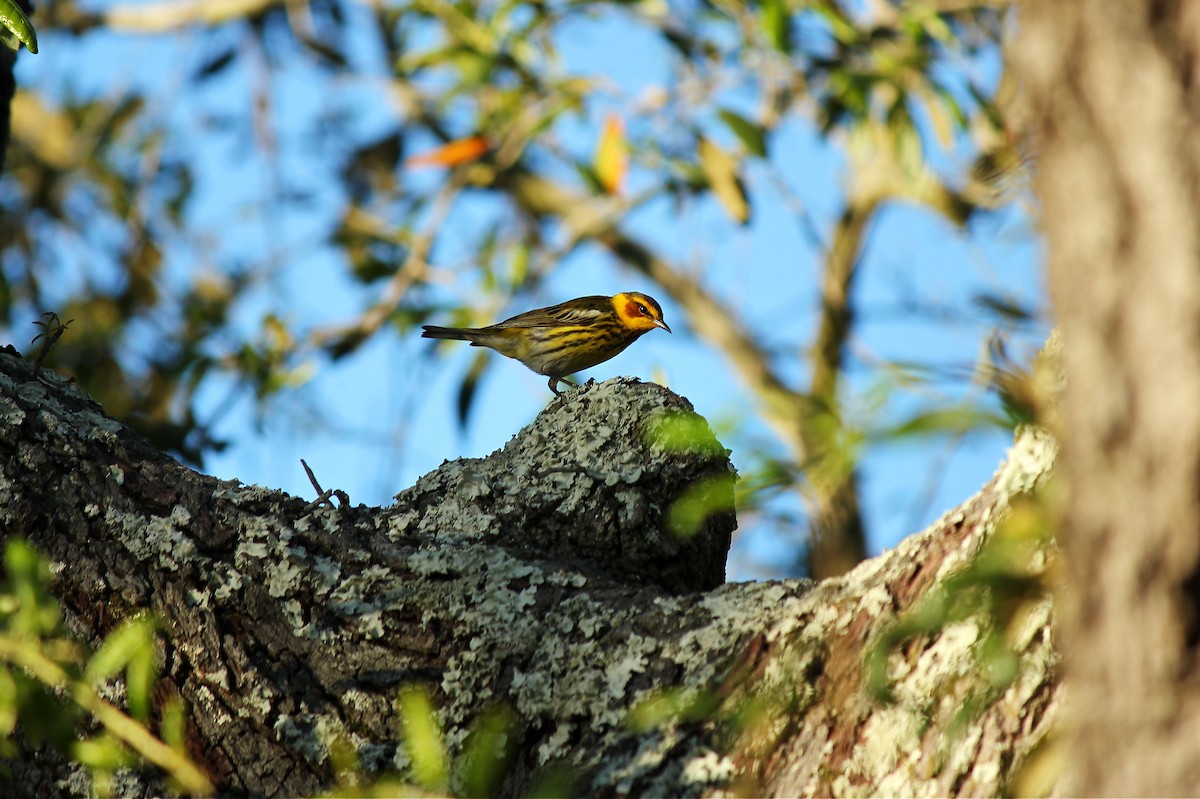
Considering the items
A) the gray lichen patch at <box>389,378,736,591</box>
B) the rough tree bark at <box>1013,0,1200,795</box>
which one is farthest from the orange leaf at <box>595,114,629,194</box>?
the rough tree bark at <box>1013,0,1200,795</box>

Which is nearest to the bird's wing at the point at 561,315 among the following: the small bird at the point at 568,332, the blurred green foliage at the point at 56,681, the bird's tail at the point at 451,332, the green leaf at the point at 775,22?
the small bird at the point at 568,332

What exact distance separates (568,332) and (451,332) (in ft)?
2.33

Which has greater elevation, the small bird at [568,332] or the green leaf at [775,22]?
the green leaf at [775,22]

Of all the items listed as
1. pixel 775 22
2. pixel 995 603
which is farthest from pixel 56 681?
pixel 775 22

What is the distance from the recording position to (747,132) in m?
6.60

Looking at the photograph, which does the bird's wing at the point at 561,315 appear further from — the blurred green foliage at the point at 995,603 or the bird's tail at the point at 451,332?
the blurred green foliage at the point at 995,603

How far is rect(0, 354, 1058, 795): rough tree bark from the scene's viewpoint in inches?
84.0

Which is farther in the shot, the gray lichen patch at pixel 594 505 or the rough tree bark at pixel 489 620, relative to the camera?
the gray lichen patch at pixel 594 505

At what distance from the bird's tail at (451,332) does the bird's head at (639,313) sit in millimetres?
854

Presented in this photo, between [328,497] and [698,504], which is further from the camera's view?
[328,497]

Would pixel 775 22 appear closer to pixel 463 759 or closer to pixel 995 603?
pixel 463 759

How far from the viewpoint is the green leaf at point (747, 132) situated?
657 cm

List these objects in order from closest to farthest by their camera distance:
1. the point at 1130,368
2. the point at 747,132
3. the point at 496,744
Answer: the point at 1130,368, the point at 496,744, the point at 747,132

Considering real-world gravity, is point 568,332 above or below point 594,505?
above
